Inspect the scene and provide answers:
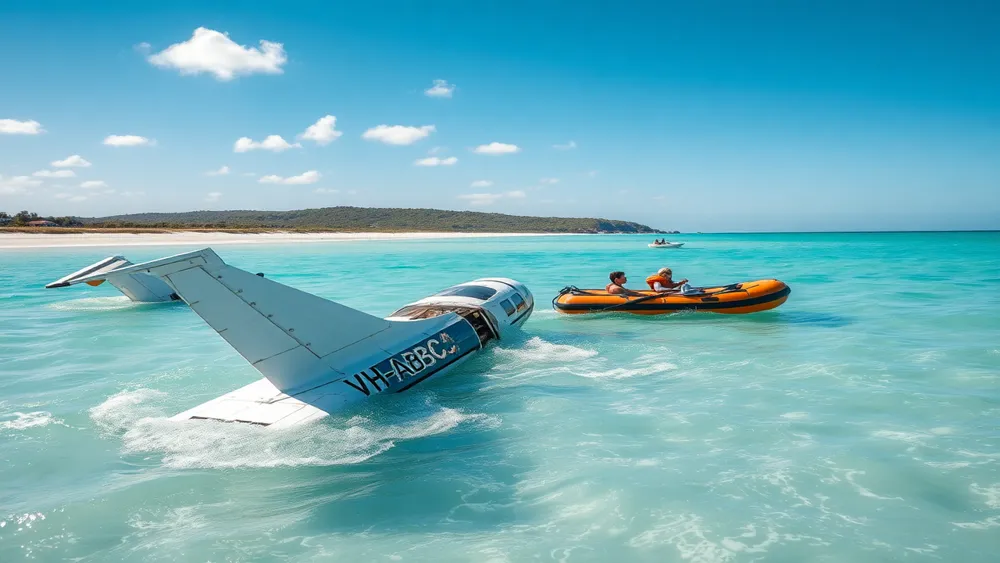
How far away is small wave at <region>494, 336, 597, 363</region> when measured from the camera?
11413mm

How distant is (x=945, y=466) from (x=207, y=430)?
852 centimetres

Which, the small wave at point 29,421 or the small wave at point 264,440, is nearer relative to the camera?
the small wave at point 264,440

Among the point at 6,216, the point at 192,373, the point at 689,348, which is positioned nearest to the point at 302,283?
the point at 192,373

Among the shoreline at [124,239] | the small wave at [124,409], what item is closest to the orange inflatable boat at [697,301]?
the small wave at [124,409]

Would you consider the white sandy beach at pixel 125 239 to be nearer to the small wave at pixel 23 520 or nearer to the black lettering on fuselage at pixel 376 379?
the black lettering on fuselage at pixel 376 379

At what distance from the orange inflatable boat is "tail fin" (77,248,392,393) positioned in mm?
9163

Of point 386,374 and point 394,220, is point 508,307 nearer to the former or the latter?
point 386,374

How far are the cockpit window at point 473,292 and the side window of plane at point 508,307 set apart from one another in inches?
11.8

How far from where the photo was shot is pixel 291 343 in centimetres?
724

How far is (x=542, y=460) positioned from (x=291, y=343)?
351 cm

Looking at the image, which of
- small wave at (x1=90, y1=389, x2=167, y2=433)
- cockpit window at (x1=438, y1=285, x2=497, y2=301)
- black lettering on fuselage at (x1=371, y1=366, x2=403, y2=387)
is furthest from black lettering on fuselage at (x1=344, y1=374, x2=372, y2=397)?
cockpit window at (x1=438, y1=285, x2=497, y2=301)

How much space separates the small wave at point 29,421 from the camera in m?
7.59

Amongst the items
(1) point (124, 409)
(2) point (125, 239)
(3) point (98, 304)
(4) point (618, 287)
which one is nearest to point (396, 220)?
(2) point (125, 239)

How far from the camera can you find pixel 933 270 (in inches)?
1258
